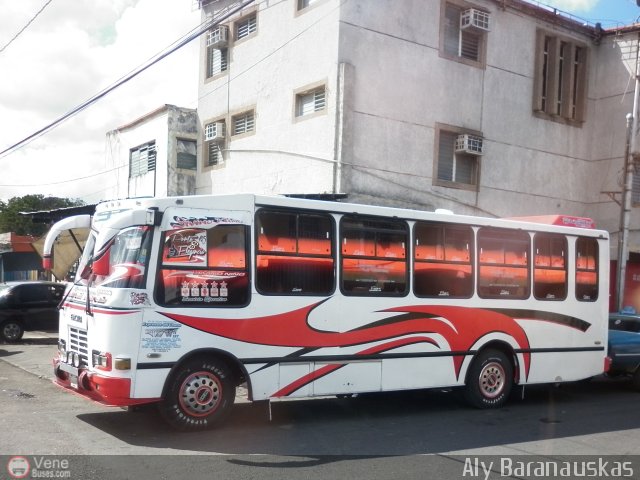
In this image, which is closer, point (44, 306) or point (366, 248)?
point (366, 248)

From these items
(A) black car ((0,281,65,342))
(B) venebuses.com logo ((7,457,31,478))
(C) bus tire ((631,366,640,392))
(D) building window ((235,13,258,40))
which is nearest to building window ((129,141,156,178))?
(D) building window ((235,13,258,40))

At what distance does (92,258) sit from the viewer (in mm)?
8336

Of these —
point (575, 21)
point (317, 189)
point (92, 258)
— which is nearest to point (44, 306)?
point (317, 189)

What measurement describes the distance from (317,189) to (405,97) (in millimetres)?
3435

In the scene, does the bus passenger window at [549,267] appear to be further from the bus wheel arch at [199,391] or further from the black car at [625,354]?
the bus wheel arch at [199,391]

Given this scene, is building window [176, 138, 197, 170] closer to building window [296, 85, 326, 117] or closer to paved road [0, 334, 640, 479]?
building window [296, 85, 326, 117]

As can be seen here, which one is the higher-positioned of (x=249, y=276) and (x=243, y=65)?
(x=243, y=65)

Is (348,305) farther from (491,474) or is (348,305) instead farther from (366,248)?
(491,474)

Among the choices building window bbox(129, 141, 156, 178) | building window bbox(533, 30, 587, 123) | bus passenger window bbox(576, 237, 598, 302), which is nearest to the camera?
bus passenger window bbox(576, 237, 598, 302)

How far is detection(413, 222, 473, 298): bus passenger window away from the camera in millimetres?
9789

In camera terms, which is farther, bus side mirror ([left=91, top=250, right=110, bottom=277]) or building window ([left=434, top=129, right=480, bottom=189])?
building window ([left=434, top=129, right=480, bottom=189])

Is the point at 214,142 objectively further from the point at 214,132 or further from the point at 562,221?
the point at 562,221

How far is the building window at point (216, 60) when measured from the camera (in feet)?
70.0

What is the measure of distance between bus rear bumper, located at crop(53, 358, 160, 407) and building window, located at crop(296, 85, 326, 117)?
10.9m
